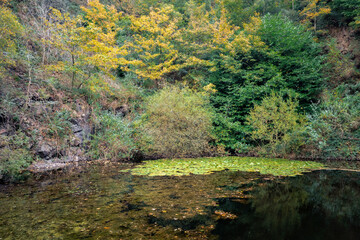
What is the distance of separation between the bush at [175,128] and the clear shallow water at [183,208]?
13.4ft

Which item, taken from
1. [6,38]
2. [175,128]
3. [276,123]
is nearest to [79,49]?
[6,38]

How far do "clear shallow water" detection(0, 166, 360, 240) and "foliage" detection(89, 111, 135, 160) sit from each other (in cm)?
351

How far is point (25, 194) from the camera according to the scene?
5.48 meters

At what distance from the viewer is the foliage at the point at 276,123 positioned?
36.6 feet

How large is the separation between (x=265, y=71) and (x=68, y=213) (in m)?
14.0

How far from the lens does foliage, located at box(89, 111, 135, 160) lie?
1059 centimetres

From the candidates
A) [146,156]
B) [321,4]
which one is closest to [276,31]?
[321,4]

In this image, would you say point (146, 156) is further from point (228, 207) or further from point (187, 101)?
point (228, 207)

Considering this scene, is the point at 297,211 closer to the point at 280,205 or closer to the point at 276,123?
the point at 280,205

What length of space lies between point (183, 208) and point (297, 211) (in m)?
2.57

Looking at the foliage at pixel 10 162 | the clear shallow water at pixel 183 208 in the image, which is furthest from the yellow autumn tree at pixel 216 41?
the foliage at pixel 10 162

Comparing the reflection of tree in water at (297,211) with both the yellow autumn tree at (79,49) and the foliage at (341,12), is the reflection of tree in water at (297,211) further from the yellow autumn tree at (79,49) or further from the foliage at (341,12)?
the foliage at (341,12)

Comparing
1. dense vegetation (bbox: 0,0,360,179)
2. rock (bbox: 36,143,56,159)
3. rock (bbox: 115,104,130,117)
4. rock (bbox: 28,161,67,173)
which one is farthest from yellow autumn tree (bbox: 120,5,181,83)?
rock (bbox: 28,161,67,173)

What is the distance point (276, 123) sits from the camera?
1127 centimetres
